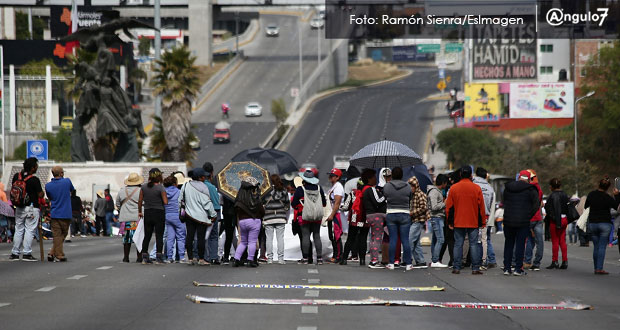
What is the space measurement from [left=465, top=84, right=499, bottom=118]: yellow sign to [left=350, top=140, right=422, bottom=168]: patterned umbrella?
8337 centimetres

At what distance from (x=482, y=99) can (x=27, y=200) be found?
9081 centimetres

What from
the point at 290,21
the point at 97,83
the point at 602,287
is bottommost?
the point at 602,287

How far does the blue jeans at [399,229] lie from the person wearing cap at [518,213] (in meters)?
1.81

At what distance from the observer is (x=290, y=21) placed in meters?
162

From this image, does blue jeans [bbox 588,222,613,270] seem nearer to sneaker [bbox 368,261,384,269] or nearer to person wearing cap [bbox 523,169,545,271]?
person wearing cap [bbox 523,169,545,271]

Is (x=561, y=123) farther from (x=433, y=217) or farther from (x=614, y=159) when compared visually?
(x=433, y=217)

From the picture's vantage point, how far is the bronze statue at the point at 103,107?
45.2m

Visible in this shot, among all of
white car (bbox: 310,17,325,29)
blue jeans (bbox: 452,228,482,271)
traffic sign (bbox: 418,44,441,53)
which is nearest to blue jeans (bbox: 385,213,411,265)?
blue jeans (bbox: 452,228,482,271)

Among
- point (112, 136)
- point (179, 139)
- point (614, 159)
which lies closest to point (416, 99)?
point (614, 159)

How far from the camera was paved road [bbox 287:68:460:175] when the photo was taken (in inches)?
3438

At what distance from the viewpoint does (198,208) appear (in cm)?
1903

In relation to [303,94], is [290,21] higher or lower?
higher

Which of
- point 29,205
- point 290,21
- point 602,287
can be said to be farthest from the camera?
point 290,21

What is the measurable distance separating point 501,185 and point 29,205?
140 feet
